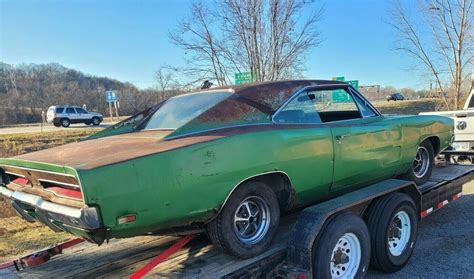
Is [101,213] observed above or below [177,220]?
above

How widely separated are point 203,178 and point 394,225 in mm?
2314

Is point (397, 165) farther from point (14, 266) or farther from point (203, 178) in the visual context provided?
point (14, 266)

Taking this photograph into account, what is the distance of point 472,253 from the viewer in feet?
14.3

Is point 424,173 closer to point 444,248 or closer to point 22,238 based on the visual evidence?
point 444,248

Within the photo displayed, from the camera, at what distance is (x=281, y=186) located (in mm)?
3338

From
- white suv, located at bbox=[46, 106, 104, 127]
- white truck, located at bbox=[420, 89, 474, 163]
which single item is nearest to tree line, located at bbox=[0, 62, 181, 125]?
white suv, located at bbox=[46, 106, 104, 127]

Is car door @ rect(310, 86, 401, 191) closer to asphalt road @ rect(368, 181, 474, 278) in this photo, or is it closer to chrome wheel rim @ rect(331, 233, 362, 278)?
chrome wheel rim @ rect(331, 233, 362, 278)

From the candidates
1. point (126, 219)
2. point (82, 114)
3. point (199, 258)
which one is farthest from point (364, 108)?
point (82, 114)

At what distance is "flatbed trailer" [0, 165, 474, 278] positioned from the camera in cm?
295

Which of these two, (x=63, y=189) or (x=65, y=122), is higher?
(x=65, y=122)

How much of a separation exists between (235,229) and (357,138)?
65.5 inches

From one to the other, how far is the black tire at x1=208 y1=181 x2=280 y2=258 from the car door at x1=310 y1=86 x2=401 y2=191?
859 millimetres

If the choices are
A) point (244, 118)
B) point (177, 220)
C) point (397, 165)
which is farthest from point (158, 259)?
point (397, 165)

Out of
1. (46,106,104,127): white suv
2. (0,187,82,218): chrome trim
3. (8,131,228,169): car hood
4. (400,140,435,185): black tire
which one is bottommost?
(400,140,435,185): black tire
